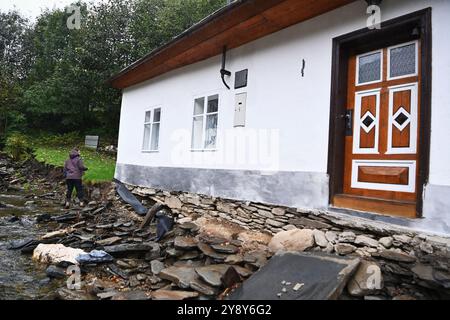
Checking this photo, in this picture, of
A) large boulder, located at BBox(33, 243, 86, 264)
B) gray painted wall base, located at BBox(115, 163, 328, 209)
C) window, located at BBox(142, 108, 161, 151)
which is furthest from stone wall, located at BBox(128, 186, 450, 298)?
window, located at BBox(142, 108, 161, 151)

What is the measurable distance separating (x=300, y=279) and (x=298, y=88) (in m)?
2.83

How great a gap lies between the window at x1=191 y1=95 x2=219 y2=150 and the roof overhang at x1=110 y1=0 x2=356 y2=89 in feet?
3.24

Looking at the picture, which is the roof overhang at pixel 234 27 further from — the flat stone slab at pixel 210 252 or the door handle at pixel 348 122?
the flat stone slab at pixel 210 252

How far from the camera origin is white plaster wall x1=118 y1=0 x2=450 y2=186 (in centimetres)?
328

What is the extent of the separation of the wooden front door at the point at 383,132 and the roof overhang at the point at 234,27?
1.07 meters

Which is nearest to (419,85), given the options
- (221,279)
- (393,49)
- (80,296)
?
(393,49)

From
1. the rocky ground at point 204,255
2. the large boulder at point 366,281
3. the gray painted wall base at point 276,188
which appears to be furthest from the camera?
the gray painted wall base at point 276,188

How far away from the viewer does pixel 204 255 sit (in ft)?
14.1

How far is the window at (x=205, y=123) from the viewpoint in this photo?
250 inches

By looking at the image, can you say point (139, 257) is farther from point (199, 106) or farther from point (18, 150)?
point (18, 150)

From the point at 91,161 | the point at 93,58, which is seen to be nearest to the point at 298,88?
the point at 91,161

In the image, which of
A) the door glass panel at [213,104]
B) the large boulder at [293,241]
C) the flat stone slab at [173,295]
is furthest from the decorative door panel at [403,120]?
the door glass panel at [213,104]

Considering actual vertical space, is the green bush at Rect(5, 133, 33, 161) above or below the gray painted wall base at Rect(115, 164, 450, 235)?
above

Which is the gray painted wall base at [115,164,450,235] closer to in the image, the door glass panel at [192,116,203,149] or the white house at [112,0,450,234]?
the white house at [112,0,450,234]
